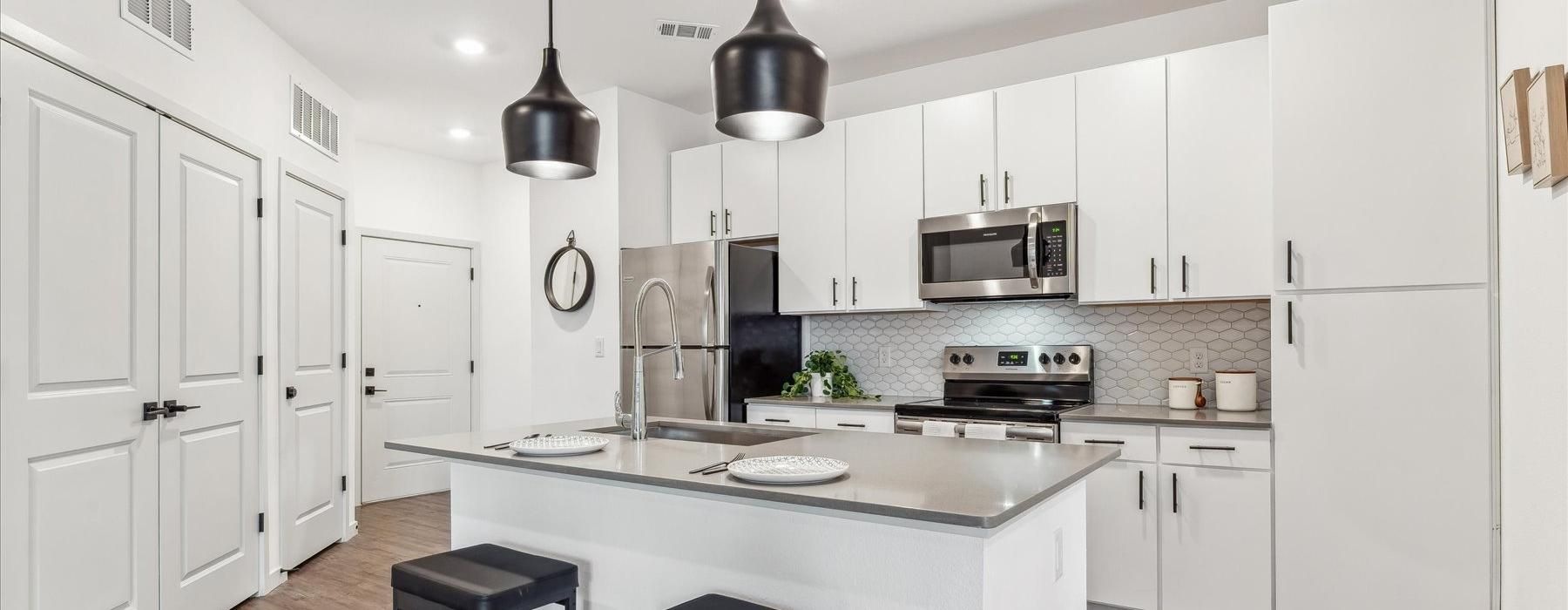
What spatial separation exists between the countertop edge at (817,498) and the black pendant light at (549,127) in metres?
0.87

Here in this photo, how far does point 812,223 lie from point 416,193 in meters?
3.57

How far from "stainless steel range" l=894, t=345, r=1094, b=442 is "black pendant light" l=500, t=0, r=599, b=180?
79.2 inches

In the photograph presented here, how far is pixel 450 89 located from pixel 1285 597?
483cm

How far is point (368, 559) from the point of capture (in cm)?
440

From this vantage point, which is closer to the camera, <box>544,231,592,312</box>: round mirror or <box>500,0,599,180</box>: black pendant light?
<box>500,0,599,180</box>: black pendant light

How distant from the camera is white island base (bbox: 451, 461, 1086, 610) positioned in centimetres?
165

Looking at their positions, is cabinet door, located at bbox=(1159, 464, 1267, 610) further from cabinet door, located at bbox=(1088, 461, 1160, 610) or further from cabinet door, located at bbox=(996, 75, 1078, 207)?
cabinet door, located at bbox=(996, 75, 1078, 207)

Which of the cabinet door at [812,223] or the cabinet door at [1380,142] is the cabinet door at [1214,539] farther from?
the cabinet door at [812,223]

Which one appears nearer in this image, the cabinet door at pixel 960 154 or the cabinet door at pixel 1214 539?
the cabinet door at pixel 1214 539

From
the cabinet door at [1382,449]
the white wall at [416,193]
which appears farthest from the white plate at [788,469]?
the white wall at [416,193]

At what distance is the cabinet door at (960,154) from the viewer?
149 inches

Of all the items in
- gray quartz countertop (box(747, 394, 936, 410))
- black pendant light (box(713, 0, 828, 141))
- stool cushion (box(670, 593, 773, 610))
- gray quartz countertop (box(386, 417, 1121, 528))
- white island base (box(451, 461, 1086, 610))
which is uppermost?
black pendant light (box(713, 0, 828, 141))

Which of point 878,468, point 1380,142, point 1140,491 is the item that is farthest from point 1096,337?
point 878,468

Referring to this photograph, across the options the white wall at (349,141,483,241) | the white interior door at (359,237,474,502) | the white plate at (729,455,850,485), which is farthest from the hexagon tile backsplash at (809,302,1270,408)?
the white wall at (349,141,483,241)
